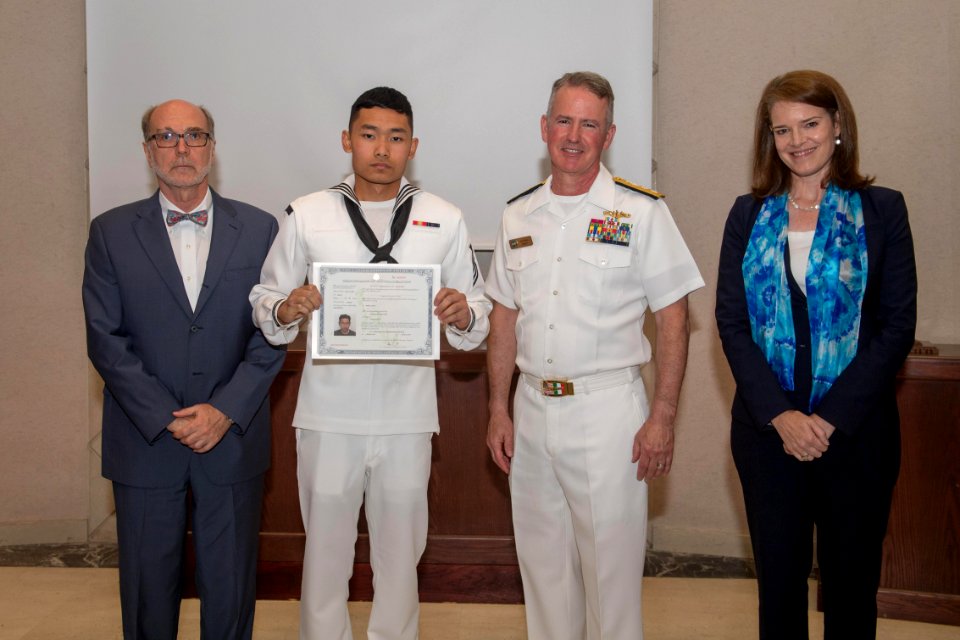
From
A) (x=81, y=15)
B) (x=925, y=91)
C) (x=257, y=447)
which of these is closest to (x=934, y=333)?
(x=925, y=91)

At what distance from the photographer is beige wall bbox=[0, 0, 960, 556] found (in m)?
4.14

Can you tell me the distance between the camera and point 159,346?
2.65 m

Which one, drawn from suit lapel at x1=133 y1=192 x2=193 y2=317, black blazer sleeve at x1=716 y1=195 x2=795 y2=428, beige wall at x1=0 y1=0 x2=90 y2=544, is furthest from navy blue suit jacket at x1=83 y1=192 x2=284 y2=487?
beige wall at x1=0 y1=0 x2=90 y2=544

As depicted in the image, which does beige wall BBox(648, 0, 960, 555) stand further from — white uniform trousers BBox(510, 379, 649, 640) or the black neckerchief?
the black neckerchief

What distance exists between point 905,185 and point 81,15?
13.6ft

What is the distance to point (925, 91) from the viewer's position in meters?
4.11

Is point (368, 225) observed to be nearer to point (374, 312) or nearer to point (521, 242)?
point (374, 312)

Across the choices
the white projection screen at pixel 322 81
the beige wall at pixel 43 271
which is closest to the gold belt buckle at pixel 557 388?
the white projection screen at pixel 322 81

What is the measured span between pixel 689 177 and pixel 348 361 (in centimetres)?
240

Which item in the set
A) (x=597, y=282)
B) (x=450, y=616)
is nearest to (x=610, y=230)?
(x=597, y=282)

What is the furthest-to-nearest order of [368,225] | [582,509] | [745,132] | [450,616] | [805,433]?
[745,132]
[450,616]
[368,225]
[582,509]
[805,433]

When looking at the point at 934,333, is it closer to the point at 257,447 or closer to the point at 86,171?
the point at 257,447

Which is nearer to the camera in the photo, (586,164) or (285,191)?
(586,164)

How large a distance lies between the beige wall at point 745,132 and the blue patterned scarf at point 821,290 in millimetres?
2007
